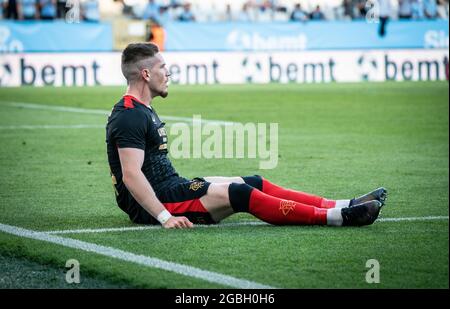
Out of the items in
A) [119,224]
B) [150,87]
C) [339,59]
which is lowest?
[339,59]

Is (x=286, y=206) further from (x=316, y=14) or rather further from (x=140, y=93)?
(x=316, y=14)

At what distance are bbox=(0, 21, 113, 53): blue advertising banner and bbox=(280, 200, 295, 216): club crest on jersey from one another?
26443 millimetres

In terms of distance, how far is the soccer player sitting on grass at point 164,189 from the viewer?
24.2 feet

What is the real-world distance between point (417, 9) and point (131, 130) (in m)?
34.3

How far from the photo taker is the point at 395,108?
21.9 m

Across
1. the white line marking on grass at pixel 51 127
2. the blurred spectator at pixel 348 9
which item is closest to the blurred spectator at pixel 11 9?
the blurred spectator at pixel 348 9

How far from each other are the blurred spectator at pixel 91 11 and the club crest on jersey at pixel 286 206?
30.1 m

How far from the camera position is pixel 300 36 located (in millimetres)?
36000

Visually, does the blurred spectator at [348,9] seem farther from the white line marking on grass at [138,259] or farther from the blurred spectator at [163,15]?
the white line marking on grass at [138,259]

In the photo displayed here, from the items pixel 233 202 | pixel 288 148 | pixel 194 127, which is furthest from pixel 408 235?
pixel 194 127

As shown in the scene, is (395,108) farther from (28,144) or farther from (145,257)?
(145,257)

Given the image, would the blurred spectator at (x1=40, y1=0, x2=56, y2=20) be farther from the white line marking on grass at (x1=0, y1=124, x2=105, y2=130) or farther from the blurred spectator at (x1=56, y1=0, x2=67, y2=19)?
the white line marking on grass at (x1=0, y1=124, x2=105, y2=130)

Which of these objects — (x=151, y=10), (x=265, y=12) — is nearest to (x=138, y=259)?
(x=151, y=10)
